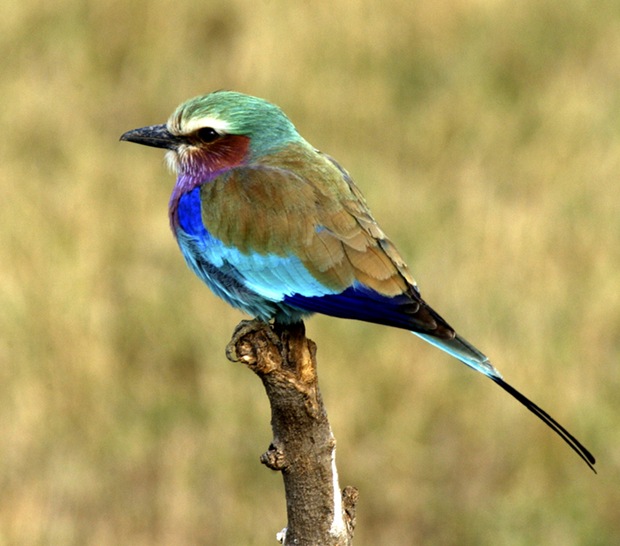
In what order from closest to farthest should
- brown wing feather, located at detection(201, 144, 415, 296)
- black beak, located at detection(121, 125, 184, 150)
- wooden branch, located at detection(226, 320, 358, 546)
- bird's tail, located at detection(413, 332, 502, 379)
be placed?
wooden branch, located at detection(226, 320, 358, 546)
bird's tail, located at detection(413, 332, 502, 379)
brown wing feather, located at detection(201, 144, 415, 296)
black beak, located at detection(121, 125, 184, 150)

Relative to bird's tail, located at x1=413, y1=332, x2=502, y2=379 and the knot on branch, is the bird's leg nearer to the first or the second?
the knot on branch

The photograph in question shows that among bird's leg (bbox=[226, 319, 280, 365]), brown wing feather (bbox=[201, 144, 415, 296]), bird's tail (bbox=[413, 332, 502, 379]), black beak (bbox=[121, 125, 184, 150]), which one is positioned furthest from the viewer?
black beak (bbox=[121, 125, 184, 150])

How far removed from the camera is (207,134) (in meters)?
4.09

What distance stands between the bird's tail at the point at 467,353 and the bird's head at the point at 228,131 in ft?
2.99

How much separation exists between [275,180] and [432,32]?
20.5 ft

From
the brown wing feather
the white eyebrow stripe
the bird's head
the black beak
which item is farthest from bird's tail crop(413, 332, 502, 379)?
the black beak

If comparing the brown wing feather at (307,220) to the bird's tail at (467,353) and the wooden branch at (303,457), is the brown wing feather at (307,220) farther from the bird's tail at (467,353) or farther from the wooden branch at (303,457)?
the wooden branch at (303,457)

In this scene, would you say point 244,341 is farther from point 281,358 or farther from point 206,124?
point 206,124

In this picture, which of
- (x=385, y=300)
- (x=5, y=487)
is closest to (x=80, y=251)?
(x=5, y=487)

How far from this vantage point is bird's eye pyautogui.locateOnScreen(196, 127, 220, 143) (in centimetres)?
407

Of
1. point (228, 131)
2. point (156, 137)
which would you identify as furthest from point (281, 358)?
point (156, 137)

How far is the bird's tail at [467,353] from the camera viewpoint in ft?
11.5

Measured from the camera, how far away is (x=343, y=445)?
6.09 meters

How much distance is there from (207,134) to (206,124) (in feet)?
0.12
